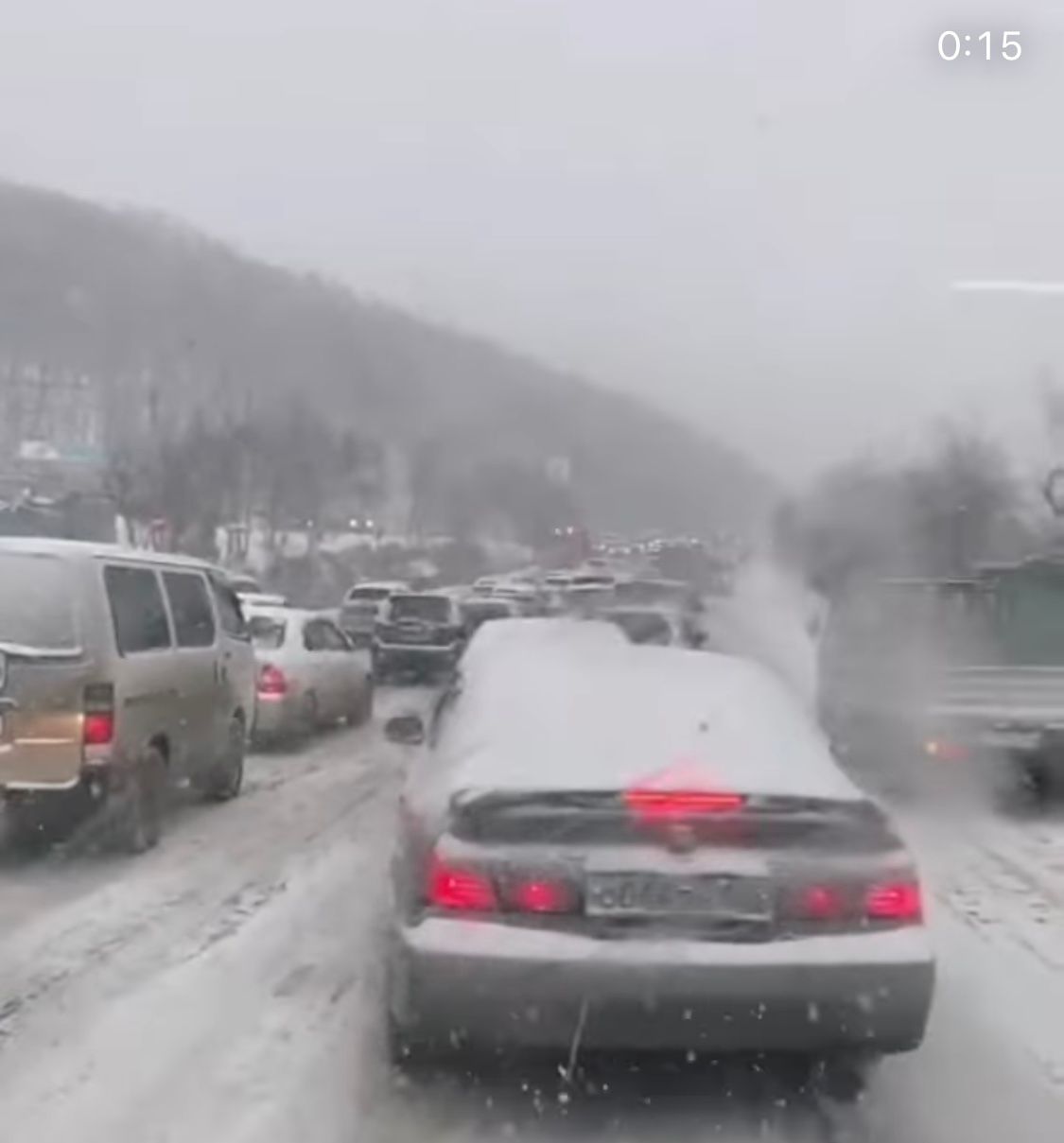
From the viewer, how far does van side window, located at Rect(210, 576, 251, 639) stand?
42.0 feet

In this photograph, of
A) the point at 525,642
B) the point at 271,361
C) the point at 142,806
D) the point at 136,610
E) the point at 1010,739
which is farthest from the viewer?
the point at 271,361

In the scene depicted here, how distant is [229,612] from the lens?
13.4 metres

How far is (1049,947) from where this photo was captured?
312 inches

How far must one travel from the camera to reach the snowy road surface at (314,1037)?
5203 mm

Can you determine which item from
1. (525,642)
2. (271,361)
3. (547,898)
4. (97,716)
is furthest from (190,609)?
(271,361)

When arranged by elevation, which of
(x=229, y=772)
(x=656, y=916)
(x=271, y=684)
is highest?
(x=656, y=916)

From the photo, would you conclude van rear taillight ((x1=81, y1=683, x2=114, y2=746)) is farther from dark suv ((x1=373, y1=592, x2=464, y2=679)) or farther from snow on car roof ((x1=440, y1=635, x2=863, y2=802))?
dark suv ((x1=373, y1=592, x2=464, y2=679))

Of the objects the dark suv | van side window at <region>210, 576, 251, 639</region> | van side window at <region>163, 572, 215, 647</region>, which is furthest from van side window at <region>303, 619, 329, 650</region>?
the dark suv

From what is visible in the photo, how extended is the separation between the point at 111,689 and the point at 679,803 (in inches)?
202

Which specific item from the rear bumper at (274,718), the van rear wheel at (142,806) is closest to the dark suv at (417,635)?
the rear bumper at (274,718)

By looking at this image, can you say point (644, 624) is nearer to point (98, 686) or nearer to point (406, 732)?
point (98, 686)

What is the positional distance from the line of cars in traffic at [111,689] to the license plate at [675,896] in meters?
4.97

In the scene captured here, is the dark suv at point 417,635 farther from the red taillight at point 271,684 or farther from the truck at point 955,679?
the truck at point 955,679

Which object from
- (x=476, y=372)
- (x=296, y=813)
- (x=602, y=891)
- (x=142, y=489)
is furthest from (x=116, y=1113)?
(x=476, y=372)
